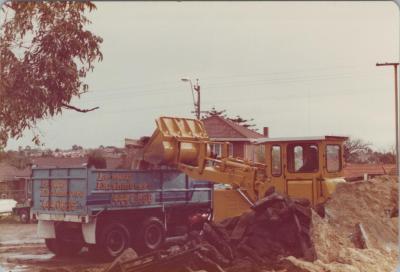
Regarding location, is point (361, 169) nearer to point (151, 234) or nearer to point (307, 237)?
point (307, 237)

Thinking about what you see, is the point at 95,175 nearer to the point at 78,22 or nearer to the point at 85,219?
the point at 85,219

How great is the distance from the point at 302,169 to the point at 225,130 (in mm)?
1790

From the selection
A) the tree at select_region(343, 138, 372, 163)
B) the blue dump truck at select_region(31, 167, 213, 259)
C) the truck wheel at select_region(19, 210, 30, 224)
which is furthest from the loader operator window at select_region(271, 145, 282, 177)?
the truck wheel at select_region(19, 210, 30, 224)

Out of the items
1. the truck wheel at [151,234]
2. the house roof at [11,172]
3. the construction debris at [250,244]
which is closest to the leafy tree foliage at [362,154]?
the construction debris at [250,244]

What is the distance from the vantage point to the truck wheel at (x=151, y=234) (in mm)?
12133

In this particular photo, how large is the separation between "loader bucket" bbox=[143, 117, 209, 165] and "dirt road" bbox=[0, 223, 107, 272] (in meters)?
2.42

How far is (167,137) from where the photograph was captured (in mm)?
12648

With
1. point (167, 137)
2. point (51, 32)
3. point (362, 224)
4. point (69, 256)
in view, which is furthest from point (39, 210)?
point (362, 224)

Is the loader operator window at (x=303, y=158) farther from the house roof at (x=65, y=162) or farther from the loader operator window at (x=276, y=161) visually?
the house roof at (x=65, y=162)

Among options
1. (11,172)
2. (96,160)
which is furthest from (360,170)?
(11,172)

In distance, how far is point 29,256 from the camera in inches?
476

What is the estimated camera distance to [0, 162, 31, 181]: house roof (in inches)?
417

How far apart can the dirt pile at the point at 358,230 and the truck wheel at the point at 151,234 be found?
10.8 feet

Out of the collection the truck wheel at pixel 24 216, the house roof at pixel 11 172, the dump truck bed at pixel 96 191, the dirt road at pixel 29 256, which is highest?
the house roof at pixel 11 172
